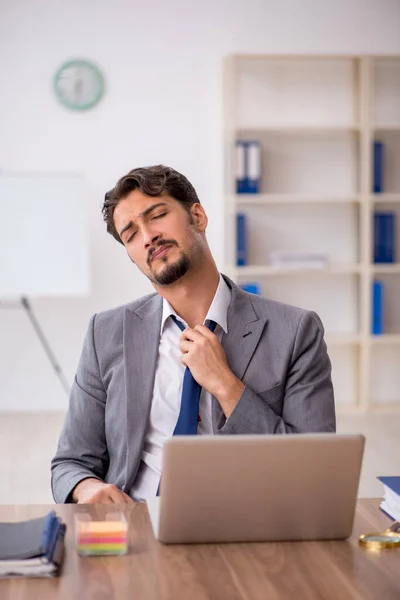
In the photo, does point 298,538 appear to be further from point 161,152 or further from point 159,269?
point 161,152

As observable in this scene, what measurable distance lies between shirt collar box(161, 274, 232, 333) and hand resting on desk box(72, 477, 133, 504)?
443mm

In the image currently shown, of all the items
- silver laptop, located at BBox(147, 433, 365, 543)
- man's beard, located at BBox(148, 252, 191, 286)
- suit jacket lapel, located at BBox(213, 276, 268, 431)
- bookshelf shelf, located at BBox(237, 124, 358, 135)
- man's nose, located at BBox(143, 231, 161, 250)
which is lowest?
silver laptop, located at BBox(147, 433, 365, 543)

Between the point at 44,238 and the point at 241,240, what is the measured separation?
50.1 inches

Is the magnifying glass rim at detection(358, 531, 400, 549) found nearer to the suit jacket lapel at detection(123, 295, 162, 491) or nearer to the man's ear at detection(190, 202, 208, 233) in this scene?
the suit jacket lapel at detection(123, 295, 162, 491)

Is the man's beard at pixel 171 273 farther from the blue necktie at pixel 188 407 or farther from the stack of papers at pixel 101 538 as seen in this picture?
the stack of papers at pixel 101 538

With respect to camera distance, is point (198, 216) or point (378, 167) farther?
point (378, 167)

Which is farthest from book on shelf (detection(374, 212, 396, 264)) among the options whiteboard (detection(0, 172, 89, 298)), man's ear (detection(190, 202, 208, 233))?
man's ear (detection(190, 202, 208, 233))

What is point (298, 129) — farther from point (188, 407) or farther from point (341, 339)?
point (188, 407)

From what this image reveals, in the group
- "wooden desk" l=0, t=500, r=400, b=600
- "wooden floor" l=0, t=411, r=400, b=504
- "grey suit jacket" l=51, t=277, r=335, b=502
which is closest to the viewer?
"wooden desk" l=0, t=500, r=400, b=600

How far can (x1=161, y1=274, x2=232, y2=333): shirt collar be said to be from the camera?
2.10 metres

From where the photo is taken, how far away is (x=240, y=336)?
2.06m

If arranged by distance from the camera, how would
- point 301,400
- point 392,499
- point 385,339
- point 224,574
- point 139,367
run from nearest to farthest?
point 224,574 → point 392,499 → point 301,400 → point 139,367 → point 385,339

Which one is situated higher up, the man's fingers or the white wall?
the white wall

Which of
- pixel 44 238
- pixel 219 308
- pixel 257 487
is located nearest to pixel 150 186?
pixel 219 308
